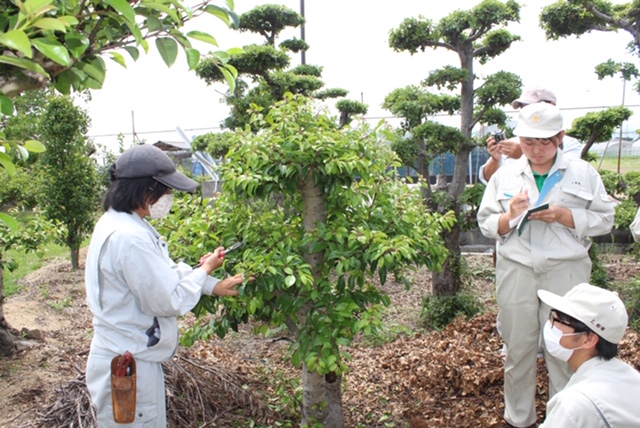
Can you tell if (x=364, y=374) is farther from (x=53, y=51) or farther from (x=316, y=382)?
(x=53, y=51)

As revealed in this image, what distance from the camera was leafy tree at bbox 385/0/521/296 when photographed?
5.26m

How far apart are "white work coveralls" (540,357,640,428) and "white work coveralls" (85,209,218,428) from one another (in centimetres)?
144

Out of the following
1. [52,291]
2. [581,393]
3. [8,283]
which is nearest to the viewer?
[581,393]

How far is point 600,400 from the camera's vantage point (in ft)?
5.66

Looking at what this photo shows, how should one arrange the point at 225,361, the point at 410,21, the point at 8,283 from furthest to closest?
1. the point at 8,283
2. the point at 410,21
3. the point at 225,361

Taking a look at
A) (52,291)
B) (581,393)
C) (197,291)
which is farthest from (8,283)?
(581,393)

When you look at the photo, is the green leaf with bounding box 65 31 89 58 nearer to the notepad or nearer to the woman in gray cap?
the woman in gray cap

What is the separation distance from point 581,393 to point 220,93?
295 inches

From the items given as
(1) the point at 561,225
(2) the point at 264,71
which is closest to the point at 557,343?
(1) the point at 561,225

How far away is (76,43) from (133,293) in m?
1.01

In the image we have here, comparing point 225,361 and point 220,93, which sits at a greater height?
point 220,93

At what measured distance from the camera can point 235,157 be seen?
2.90 m

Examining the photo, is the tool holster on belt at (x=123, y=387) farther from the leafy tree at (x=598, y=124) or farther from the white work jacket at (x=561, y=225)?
the leafy tree at (x=598, y=124)

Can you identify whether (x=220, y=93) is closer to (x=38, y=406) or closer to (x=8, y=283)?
(x=8, y=283)
